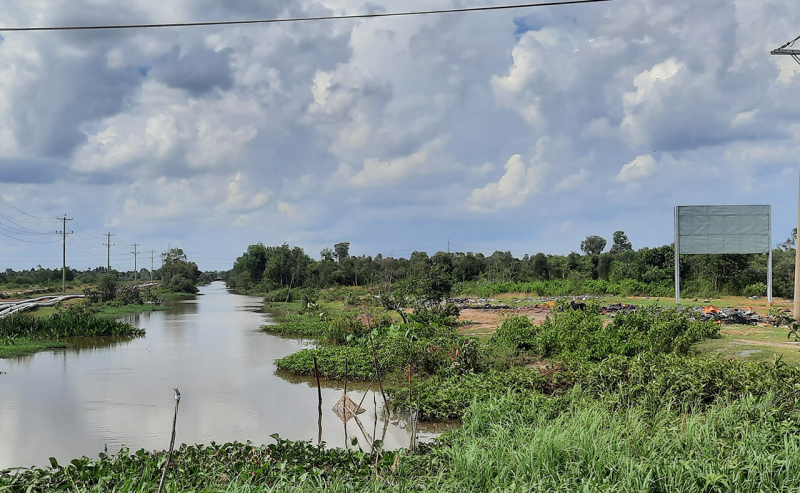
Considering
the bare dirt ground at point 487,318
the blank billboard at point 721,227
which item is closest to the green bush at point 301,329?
the bare dirt ground at point 487,318

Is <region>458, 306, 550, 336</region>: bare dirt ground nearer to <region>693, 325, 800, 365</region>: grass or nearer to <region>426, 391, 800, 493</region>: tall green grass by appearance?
<region>693, 325, 800, 365</region>: grass

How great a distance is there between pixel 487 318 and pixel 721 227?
9.70 metres

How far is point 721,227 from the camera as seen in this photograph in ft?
69.2

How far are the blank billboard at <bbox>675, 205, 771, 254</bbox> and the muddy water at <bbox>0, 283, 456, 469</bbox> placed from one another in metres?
14.8

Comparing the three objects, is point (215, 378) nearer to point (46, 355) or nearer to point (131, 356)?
point (131, 356)

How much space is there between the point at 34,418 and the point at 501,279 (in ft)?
113

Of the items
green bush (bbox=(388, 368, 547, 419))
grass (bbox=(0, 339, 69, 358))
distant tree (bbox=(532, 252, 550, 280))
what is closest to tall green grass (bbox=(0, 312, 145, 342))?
grass (bbox=(0, 339, 69, 358))

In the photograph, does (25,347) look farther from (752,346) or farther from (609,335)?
(752,346)

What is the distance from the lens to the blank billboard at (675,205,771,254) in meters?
21.0

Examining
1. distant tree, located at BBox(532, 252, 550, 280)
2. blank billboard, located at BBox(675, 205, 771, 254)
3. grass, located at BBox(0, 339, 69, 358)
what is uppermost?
blank billboard, located at BBox(675, 205, 771, 254)

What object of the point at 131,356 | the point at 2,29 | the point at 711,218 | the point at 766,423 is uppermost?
the point at 2,29

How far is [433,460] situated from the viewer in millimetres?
4738

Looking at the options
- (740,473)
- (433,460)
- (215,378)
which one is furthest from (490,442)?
(215,378)

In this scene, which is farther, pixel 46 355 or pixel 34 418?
pixel 46 355
